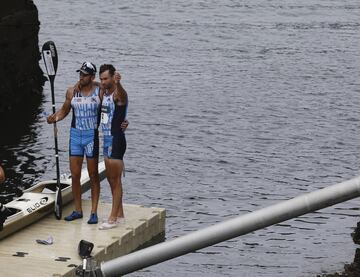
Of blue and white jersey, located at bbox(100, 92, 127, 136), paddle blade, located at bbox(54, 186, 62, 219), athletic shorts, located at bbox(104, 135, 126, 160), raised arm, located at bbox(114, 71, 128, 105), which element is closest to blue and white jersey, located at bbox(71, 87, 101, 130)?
blue and white jersey, located at bbox(100, 92, 127, 136)

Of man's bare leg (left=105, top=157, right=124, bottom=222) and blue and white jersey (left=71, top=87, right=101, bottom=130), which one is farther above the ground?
blue and white jersey (left=71, top=87, right=101, bottom=130)

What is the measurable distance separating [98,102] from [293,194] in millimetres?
7895

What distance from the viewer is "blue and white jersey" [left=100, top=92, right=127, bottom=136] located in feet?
47.1

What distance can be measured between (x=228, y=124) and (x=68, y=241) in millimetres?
15642

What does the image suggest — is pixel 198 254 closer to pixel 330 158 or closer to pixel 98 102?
pixel 98 102

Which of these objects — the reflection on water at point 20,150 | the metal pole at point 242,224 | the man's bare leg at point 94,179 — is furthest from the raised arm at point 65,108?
the metal pole at point 242,224

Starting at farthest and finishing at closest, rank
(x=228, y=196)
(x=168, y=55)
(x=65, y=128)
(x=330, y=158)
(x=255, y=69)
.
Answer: (x=168, y=55) < (x=255, y=69) < (x=65, y=128) < (x=330, y=158) < (x=228, y=196)

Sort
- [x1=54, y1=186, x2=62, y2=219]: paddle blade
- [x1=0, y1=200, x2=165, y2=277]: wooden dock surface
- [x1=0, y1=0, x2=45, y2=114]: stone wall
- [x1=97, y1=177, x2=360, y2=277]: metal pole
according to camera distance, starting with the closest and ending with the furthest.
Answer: [x1=97, y1=177, x2=360, y2=277]: metal pole → [x1=0, y1=200, x2=165, y2=277]: wooden dock surface → [x1=54, y1=186, x2=62, y2=219]: paddle blade → [x1=0, y1=0, x2=45, y2=114]: stone wall

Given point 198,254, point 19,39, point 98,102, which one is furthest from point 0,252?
point 19,39

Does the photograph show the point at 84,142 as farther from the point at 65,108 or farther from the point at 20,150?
the point at 20,150

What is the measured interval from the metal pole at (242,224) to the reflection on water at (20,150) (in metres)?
15.1

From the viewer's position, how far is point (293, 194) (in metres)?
21.7

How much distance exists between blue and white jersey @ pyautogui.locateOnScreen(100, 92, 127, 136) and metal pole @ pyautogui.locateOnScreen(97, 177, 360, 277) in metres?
9.01

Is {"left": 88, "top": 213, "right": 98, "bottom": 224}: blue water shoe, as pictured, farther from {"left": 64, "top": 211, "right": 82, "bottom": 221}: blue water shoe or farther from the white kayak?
the white kayak
